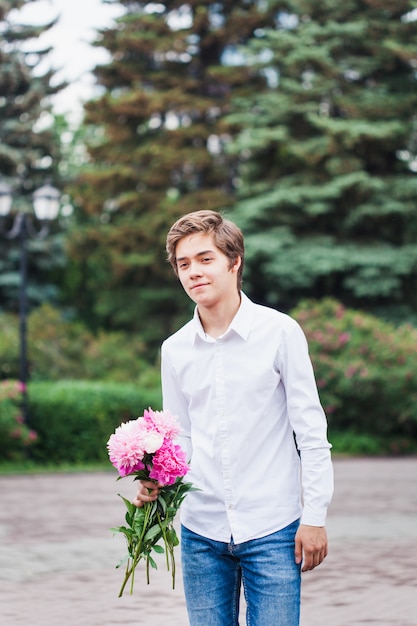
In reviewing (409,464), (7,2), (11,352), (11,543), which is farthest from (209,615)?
(7,2)

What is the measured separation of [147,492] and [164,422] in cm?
21

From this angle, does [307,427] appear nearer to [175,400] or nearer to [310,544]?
[310,544]

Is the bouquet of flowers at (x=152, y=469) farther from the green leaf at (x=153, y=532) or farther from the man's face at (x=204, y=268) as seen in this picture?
the man's face at (x=204, y=268)

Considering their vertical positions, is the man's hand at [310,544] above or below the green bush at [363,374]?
above

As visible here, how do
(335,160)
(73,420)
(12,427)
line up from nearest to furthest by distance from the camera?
(12,427) < (73,420) < (335,160)

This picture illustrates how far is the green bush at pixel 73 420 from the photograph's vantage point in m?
18.3

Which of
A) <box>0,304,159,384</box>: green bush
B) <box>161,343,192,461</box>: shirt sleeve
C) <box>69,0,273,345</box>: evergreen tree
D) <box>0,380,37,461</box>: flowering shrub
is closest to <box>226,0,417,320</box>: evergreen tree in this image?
<box>69,0,273,345</box>: evergreen tree

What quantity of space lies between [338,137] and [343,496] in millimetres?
15906

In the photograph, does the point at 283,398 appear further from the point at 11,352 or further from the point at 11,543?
the point at 11,352

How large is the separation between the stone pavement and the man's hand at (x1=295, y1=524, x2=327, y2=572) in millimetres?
3003

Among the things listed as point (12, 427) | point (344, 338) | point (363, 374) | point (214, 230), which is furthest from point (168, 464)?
point (344, 338)

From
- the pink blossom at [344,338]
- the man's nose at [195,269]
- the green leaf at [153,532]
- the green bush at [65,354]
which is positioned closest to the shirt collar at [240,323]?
the man's nose at [195,269]

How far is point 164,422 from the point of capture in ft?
10.5

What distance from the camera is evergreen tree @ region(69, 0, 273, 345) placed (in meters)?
29.2
